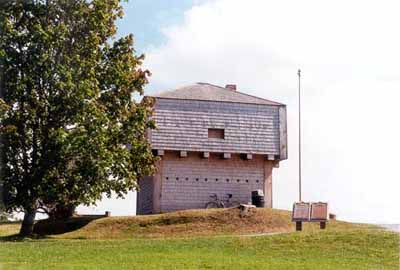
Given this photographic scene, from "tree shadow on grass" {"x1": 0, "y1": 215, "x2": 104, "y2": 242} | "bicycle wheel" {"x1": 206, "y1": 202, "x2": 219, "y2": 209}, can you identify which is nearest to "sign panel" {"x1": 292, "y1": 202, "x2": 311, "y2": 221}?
"bicycle wheel" {"x1": 206, "y1": 202, "x2": 219, "y2": 209}

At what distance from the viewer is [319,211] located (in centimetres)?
2433

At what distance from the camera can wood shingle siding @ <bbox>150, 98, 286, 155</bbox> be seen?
3234 cm

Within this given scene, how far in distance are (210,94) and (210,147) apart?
3043mm

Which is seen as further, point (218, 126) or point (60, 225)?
point (218, 126)

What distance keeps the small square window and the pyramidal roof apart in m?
1.51

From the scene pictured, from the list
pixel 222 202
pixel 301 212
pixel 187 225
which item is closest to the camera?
pixel 301 212

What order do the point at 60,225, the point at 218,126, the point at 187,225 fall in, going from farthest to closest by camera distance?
1. the point at 218,126
2. the point at 60,225
3. the point at 187,225

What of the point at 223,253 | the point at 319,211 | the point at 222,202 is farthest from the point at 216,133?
the point at 223,253

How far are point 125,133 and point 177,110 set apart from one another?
6.13 metres

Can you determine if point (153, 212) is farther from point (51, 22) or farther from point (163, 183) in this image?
point (51, 22)

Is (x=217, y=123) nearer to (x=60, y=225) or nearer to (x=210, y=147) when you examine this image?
(x=210, y=147)

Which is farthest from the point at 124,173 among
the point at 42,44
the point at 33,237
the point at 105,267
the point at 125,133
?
the point at 105,267

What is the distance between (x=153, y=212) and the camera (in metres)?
32.0

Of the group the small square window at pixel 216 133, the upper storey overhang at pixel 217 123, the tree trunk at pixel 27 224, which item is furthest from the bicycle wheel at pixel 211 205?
the tree trunk at pixel 27 224
